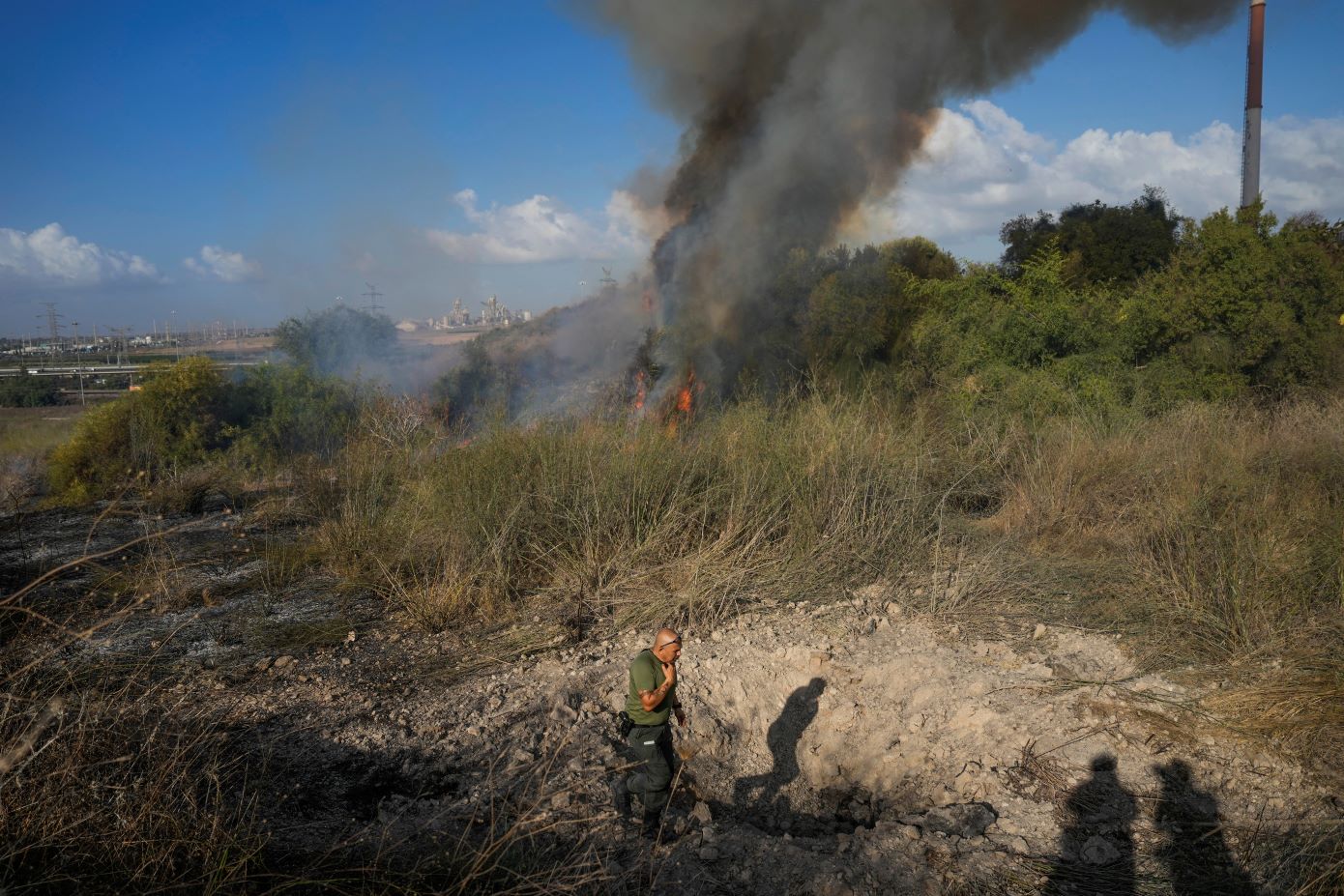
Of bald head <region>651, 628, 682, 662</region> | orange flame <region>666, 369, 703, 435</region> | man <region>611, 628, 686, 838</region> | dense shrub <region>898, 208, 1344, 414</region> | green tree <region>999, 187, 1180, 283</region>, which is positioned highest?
green tree <region>999, 187, 1180, 283</region>

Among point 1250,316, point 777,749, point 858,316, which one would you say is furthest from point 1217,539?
point 858,316

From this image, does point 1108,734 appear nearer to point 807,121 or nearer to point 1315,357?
point 1315,357

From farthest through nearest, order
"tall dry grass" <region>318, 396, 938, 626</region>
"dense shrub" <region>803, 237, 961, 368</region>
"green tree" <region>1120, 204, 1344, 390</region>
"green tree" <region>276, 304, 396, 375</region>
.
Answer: "green tree" <region>276, 304, 396, 375</region> → "dense shrub" <region>803, 237, 961, 368</region> → "green tree" <region>1120, 204, 1344, 390</region> → "tall dry grass" <region>318, 396, 938, 626</region>

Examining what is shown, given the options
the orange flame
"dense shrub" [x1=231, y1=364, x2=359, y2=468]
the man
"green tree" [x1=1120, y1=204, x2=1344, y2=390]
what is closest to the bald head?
the man

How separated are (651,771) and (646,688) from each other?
0.35 meters

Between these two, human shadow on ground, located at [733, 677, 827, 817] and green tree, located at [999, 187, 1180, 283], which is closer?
human shadow on ground, located at [733, 677, 827, 817]

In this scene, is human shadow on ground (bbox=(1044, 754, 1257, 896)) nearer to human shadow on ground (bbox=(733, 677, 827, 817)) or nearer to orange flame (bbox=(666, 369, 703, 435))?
human shadow on ground (bbox=(733, 677, 827, 817))

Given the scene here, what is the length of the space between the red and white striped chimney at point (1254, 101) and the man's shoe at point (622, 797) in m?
21.5

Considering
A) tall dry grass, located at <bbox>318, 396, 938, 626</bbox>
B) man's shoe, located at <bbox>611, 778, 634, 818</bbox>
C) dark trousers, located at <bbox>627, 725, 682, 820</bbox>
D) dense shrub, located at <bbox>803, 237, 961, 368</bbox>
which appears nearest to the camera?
dark trousers, located at <bbox>627, 725, 682, 820</bbox>

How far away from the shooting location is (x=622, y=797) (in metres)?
3.48

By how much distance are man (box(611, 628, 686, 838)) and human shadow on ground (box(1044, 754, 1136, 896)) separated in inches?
59.2

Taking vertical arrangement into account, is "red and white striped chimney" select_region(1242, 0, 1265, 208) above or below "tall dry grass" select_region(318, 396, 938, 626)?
above

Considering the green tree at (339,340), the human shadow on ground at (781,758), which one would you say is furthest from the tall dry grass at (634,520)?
the green tree at (339,340)

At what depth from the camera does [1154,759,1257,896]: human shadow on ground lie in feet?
9.02
